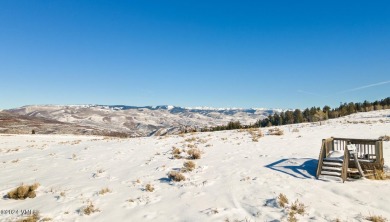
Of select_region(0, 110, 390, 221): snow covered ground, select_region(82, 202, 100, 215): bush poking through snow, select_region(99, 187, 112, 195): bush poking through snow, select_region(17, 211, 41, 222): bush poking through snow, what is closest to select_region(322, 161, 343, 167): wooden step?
select_region(0, 110, 390, 221): snow covered ground

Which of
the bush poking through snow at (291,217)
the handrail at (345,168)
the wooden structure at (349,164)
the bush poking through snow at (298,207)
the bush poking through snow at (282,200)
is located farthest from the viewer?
the wooden structure at (349,164)

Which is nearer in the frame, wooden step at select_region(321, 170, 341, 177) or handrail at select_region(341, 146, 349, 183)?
handrail at select_region(341, 146, 349, 183)

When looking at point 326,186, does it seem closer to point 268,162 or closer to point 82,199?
point 268,162

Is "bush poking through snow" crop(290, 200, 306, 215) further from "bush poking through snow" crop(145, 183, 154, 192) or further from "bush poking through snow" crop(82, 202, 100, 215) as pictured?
"bush poking through snow" crop(82, 202, 100, 215)

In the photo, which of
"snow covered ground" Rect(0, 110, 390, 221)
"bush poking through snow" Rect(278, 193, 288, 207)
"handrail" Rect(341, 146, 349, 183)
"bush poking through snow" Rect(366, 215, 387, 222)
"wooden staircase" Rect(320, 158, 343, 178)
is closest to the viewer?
"bush poking through snow" Rect(366, 215, 387, 222)

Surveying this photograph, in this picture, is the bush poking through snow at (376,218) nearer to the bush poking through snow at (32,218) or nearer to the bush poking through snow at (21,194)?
the bush poking through snow at (32,218)

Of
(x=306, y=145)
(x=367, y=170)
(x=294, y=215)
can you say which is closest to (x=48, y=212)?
(x=294, y=215)

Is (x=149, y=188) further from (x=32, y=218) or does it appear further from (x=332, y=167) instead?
(x=332, y=167)

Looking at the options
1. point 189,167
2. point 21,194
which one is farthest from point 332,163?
point 21,194

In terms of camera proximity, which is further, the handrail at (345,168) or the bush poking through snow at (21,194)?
the handrail at (345,168)

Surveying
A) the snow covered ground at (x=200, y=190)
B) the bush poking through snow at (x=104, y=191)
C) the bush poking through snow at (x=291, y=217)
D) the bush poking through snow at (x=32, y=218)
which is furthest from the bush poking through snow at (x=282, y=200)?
the bush poking through snow at (x=32, y=218)

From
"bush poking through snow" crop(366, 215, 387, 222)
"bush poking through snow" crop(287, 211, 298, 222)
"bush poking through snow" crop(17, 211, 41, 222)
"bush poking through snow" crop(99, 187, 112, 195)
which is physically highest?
"bush poking through snow" crop(366, 215, 387, 222)

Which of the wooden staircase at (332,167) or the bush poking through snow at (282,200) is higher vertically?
the wooden staircase at (332,167)

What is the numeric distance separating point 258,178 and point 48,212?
9.59 m
